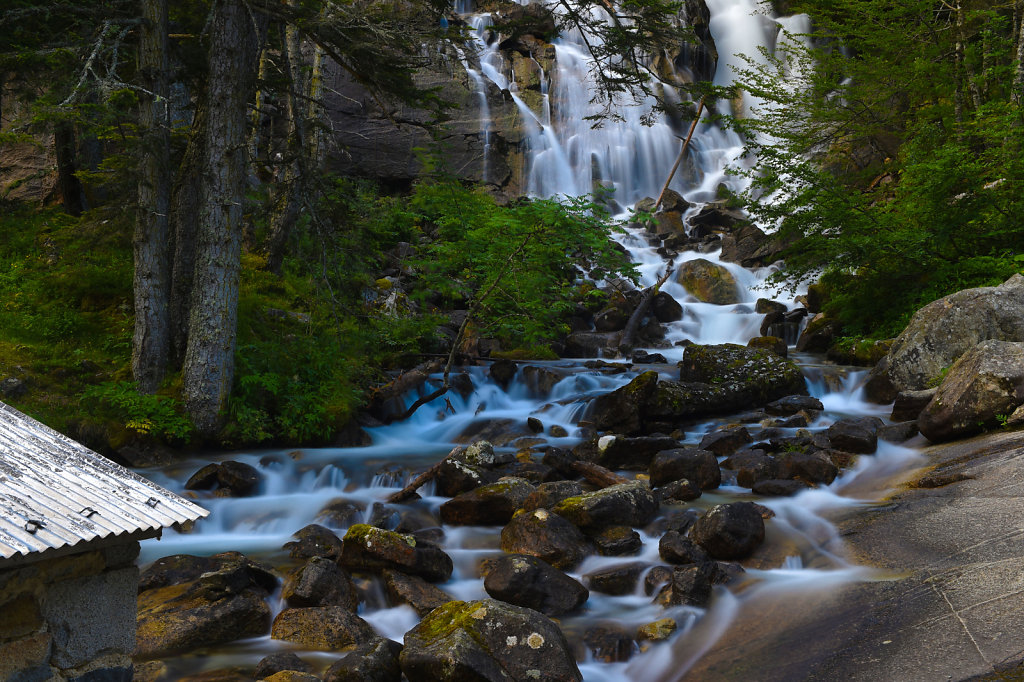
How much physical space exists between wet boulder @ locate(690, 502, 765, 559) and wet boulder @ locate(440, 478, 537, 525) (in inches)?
80.8

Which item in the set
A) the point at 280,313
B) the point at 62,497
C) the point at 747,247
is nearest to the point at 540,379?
the point at 280,313

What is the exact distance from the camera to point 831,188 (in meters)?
14.5

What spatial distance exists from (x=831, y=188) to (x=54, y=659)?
1512cm

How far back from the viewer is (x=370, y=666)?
4.33m

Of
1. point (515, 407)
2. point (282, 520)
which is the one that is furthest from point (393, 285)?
point (282, 520)

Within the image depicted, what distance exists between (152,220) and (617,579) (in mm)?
7455

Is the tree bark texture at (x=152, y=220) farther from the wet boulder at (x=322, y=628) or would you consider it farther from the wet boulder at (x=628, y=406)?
the wet boulder at (x=628, y=406)

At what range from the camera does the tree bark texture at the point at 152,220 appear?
29.5 feet

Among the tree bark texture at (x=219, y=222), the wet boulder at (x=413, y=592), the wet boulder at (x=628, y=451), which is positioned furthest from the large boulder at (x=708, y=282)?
the wet boulder at (x=413, y=592)

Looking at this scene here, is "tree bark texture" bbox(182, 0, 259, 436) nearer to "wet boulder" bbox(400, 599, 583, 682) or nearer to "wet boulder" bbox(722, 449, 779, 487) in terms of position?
"wet boulder" bbox(400, 599, 583, 682)

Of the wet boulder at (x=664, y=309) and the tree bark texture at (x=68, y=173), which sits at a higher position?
the tree bark texture at (x=68, y=173)

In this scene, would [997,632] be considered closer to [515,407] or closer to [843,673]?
[843,673]

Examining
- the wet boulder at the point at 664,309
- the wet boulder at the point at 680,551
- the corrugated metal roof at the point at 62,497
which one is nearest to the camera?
the corrugated metal roof at the point at 62,497

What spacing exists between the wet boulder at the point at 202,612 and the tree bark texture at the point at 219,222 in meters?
3.89
